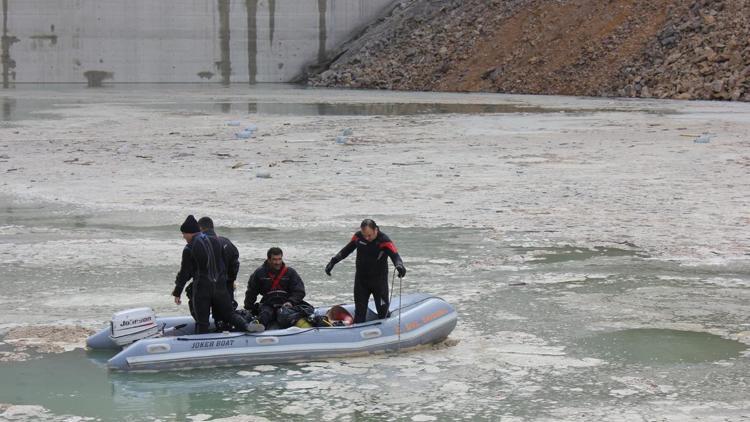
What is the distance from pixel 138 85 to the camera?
5541 cm

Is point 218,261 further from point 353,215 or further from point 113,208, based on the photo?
point 113,208

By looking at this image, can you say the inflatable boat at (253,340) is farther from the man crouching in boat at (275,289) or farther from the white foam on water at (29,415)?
the white foam on water at (29,415)

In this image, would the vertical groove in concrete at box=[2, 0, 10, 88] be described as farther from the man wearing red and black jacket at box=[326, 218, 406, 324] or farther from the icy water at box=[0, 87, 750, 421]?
the man wearing red and black jacket at box=[326, 218, 406, 324]

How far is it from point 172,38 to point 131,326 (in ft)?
166

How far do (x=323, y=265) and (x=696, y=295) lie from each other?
13.2 ft

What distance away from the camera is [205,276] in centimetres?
856

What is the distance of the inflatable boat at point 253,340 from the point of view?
8.41 m

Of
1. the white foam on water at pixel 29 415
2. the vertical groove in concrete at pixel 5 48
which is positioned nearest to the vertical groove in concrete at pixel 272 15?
the vertical groove in concrete at pixel 5 48

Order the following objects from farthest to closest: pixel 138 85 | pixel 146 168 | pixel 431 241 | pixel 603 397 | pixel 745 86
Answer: pixel 138 85
pixel 745 86
pixel 146 168
pixel 431 241
pixel 603 397

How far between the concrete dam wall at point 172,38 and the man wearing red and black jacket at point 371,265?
50012mm

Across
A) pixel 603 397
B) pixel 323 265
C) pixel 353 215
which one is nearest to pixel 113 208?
pixel 353 215

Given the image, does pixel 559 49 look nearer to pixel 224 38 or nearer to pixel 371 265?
pixel 224 38

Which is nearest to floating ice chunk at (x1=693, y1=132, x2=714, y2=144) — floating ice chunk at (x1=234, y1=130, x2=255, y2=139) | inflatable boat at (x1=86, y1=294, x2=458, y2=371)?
floating ice chunk at (x1=234, y1=130, x2=255, y2=139)

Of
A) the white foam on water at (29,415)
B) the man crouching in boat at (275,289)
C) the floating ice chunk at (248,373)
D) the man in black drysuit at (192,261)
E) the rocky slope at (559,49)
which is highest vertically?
the rocky slope at (559,49)
